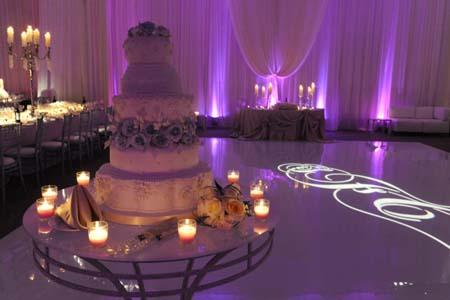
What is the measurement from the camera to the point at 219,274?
2854mm

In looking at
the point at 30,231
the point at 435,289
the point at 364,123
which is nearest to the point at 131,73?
the point at 30,231

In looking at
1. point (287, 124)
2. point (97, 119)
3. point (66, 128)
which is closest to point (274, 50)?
point (287, 124)

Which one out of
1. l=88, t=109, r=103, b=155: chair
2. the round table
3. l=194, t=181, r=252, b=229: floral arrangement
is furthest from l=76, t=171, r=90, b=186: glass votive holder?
l=88, t=109, r=103, b=155: chair

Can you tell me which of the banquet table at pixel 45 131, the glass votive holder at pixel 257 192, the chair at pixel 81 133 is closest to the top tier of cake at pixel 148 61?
the glass votive holder at pixel 257 192

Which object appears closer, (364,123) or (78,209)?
(78,209)

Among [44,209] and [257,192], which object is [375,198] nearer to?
[257,192]

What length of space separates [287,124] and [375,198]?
4221mm

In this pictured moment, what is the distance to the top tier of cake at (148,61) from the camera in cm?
192

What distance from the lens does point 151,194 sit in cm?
187

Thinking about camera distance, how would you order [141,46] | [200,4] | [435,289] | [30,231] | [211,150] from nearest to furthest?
[30,231] < [141,46] < [435,289] < [211,150] < [200,4]

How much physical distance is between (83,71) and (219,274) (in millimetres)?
9266

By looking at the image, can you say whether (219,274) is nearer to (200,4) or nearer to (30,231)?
(30,231)

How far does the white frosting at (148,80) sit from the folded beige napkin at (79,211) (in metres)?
0.57

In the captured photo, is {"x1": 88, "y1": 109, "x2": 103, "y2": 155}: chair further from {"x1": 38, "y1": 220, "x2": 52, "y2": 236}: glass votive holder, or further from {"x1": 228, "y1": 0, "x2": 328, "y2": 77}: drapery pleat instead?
{"x1": 38, "y1": 220, "x2": 52, "y2": 236}: glass votive holder
